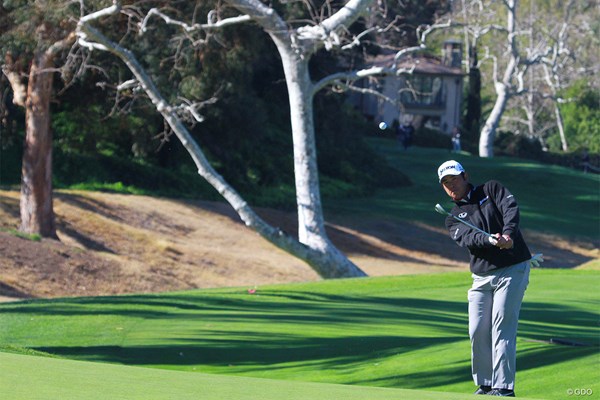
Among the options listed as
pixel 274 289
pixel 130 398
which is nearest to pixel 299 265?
pixel 274 289

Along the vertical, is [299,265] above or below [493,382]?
below

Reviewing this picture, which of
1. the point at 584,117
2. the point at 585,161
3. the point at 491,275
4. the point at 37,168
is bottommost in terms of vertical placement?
the point at 585,161

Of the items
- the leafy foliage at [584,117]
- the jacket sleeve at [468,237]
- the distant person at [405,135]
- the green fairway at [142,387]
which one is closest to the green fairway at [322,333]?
the green fairway at [142,387]

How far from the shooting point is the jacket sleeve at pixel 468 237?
8.58 meters

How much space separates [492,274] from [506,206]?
0.53 m

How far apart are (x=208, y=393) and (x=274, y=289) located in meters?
12.3

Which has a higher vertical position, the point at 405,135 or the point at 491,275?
the point at 491,275

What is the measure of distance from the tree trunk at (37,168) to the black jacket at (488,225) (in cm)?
2238

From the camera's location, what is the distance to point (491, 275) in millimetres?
8898

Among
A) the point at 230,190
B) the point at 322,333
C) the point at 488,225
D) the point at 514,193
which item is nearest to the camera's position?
the point at 488,225

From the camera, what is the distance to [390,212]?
4581cm

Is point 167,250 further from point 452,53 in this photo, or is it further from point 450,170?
point 452,53

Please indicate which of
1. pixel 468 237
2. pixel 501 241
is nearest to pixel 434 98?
pixel 468 237

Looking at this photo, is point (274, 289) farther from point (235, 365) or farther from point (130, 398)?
point (130, 398)
